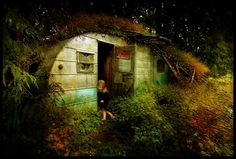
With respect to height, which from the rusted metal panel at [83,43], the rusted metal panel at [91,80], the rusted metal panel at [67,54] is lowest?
the rusted metal panel at [91,80]

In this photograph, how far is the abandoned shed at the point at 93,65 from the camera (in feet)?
21.4

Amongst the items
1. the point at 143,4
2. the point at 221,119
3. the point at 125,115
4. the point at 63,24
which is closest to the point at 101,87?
the point at 125,115

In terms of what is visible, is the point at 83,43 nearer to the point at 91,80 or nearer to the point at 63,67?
the point at 63,67

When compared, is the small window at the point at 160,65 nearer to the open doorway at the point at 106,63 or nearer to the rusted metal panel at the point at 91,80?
the open doorway at the point at 106,63

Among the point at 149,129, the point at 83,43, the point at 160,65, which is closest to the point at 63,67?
the point at 83,43

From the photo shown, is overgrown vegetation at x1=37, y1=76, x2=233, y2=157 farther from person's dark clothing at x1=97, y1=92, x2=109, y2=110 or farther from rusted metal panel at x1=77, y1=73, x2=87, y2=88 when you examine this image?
rusted metal panel at x1=77, y1=73, x2=87, y2=88

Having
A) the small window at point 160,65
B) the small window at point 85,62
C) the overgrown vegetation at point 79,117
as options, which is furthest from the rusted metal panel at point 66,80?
the small window at point 160,65

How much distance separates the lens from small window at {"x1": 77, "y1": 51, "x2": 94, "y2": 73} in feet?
23.7

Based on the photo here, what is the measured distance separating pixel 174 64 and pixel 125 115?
4752 millimetres

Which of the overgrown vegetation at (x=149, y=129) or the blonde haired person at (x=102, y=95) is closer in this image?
the overgrown vegetation at (x=149, y=129)

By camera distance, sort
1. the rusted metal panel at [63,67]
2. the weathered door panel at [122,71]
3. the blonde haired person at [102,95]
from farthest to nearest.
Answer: the weathered door panel at [122,71], the blonde haired person at [102,95], the rusted metal panel at [63,67]

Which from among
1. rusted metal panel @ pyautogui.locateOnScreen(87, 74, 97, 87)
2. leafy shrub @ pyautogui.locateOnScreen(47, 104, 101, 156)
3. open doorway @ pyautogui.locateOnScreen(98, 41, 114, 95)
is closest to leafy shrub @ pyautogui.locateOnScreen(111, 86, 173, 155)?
leafy shrub @ pyautogui.locateOnScreen(47, 104, 101, 156)

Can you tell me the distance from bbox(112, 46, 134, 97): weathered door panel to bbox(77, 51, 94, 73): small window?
4.62ft

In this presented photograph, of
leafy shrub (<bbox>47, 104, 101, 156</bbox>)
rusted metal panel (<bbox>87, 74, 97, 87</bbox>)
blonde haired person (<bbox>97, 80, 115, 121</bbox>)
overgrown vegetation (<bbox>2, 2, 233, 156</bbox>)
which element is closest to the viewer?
overgrown vegetation (<bbox>2, 2, 233, 156</bbox>)
